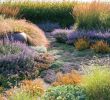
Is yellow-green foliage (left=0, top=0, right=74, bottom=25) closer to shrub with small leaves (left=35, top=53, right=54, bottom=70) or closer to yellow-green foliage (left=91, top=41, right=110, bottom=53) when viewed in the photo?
yellow-green foliage (left=91, top=41, right=110, bottom=53)

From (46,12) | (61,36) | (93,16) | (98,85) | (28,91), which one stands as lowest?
(46,12)

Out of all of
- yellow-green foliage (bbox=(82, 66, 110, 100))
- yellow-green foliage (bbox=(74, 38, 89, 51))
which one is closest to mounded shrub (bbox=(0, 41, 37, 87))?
yellow-green foliage (bbox=(82, 66, 110, 100))

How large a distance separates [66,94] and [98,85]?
509mm

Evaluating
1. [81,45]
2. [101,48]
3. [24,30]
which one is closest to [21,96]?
[101,48]

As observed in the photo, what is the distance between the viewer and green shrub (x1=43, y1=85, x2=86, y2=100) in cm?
668

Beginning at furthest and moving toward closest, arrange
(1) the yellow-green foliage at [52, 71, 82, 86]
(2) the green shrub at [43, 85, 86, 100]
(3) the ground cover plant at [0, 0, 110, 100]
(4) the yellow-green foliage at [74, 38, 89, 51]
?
(4) the yellow-green foliage at [74, 38, 89, 51] < (1) the yellow-green foliage at [52, 71, 82, 86] < (3) the ground cover plant at [0, 0, 110, 100] < (2) the green shrub at [43, 85, 86, 100]

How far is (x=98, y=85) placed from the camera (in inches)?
269

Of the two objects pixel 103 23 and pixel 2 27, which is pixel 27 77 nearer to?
pixel 2 27

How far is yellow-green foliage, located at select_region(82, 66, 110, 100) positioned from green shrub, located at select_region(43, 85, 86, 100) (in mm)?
113

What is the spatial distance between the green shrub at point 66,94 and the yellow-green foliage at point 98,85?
0.37 feet

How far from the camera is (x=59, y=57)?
38.5 ft

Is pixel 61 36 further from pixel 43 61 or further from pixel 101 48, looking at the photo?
pixel 43 61

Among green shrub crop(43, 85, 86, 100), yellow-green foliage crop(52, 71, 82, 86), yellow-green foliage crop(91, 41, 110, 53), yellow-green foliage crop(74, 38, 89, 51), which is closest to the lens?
green shrub crop(43, 85, 86, 100)

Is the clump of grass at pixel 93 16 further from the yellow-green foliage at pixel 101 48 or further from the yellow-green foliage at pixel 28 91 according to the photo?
the yellow-green foliage at pixel 28 91
